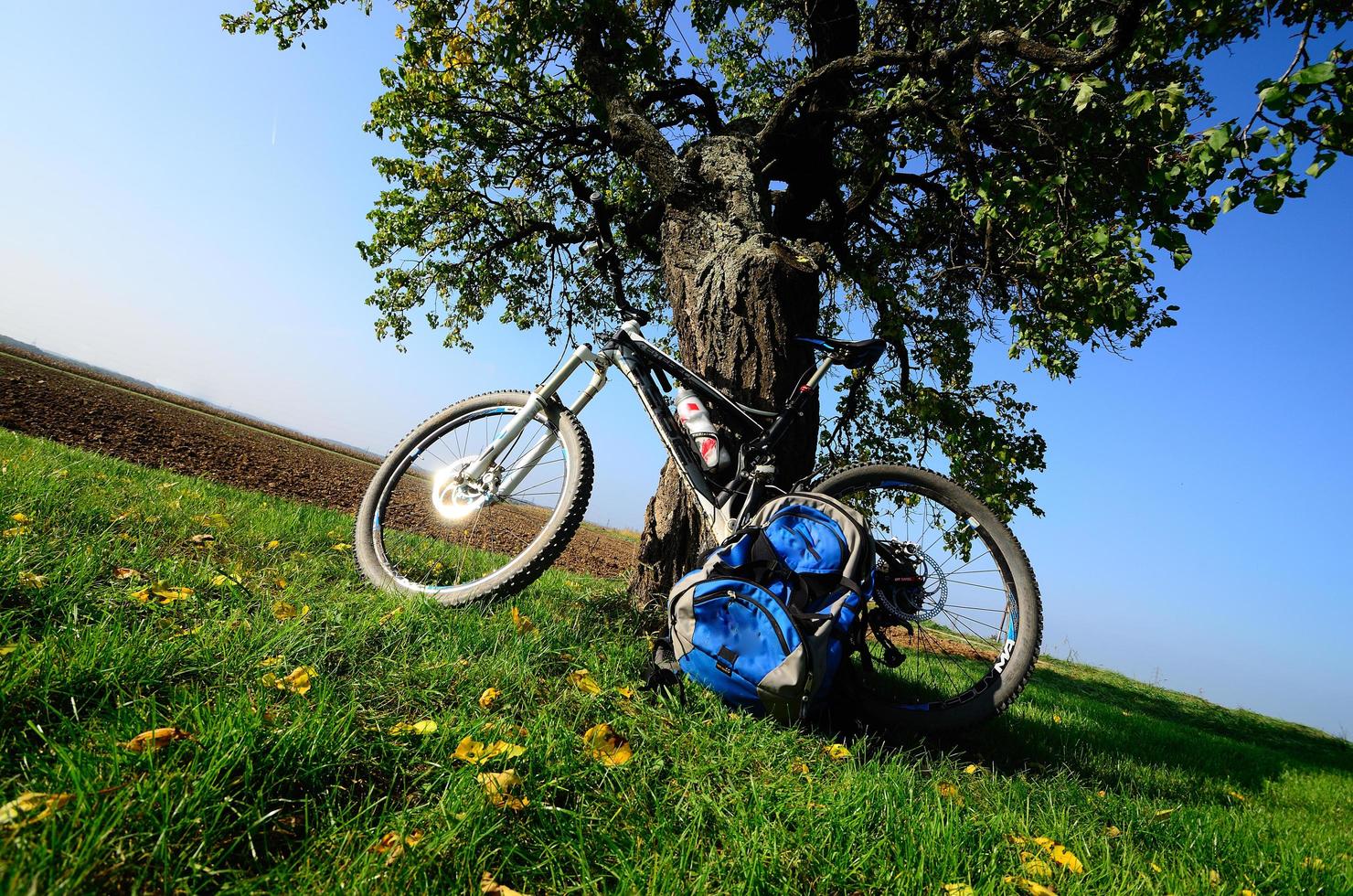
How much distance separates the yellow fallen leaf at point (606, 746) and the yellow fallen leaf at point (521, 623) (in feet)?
3.38

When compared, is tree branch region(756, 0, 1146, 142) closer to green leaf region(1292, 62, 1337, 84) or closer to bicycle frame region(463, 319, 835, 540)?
green leaf region(1292, 62, 1337, 84)

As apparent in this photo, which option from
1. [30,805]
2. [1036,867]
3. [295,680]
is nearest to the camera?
[30,805]

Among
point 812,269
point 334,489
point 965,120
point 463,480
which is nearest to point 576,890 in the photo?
point 463,480

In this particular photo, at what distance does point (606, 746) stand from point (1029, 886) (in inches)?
43.8

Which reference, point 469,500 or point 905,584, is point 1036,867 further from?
point 469,500

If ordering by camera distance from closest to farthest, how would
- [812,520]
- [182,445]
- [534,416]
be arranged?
[812,520], [534,416], [182,445]

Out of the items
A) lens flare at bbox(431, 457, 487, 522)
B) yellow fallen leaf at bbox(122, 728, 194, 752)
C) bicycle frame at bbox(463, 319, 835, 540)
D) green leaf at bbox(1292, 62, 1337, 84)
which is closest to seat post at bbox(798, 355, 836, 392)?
bicycle frame at bbox(463, 319, 835, 540)

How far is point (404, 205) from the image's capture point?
281 inches

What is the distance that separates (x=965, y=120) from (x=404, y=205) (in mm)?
6337

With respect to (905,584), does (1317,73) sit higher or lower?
higher

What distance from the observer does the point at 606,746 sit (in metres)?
1.65

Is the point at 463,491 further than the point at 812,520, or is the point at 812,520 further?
the point at 463,491

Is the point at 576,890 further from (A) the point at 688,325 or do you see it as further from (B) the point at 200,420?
(B) the point at 200,420

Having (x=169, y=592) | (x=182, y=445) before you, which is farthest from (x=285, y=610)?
(x=182, y=445)
